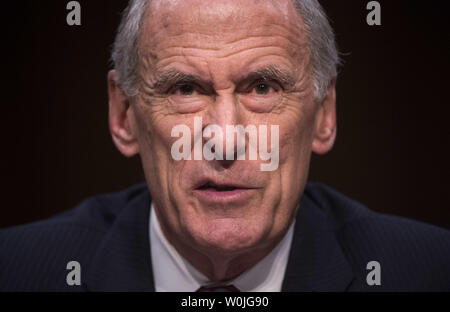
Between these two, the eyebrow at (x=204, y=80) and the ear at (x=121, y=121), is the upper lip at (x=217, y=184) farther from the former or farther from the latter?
the ear at (x=121, y=121)

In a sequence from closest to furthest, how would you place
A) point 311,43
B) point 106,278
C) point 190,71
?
point 190,71
point 311,43
point 106,278

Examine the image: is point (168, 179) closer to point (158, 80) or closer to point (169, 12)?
point (158, 80)

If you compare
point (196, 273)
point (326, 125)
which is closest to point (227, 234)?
point (196, 273)

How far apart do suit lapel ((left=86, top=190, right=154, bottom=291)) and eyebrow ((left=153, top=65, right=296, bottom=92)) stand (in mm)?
589

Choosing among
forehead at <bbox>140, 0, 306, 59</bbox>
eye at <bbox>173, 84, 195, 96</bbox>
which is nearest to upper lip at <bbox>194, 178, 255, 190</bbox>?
eye at <bbox>173, 84, 195, 96</bbox>

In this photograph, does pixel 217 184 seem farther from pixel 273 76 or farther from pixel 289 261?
pixel 289 261

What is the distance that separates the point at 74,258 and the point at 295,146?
2.97 feet

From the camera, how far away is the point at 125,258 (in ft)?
7.05

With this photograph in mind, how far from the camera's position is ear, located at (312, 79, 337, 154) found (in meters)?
2.10

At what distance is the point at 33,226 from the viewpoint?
2400 mm

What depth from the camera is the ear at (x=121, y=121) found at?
2111mm

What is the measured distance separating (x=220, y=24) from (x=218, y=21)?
10mm

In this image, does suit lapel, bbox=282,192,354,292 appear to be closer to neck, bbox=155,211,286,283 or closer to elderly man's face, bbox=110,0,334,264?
neck, bbox=155,211,286,283
